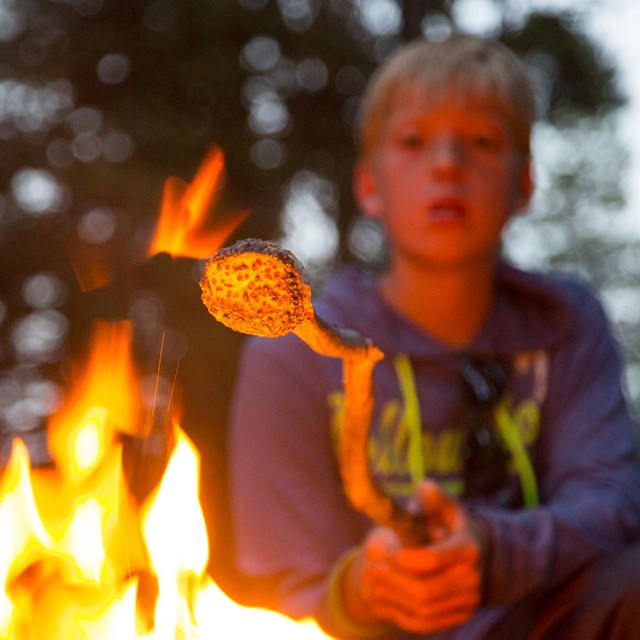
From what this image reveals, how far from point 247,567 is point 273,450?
9.6 inches

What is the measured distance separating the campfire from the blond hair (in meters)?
0.77

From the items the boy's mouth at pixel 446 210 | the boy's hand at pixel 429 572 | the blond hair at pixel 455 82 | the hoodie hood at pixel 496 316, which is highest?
the blond hair at pixel 455 82

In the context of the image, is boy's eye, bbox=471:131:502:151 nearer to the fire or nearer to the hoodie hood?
the hoodie hood

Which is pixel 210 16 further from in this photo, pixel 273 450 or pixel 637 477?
pixel 637 477

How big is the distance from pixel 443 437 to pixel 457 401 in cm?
8

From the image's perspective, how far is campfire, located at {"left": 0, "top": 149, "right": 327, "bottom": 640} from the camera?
3.54 feet

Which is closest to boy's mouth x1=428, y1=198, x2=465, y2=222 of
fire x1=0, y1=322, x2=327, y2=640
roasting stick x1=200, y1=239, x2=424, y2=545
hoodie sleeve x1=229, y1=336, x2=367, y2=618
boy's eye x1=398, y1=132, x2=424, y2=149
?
boy's eye x1=398, y1=132, x2=424, y2=149

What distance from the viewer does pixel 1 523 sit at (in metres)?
1.20

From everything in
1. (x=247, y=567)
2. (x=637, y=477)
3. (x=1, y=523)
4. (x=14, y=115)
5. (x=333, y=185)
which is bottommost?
(x=247, y=567)

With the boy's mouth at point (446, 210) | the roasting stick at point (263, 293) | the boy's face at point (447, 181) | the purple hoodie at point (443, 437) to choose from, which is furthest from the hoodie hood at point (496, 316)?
the roasting stick at point (263, 293)

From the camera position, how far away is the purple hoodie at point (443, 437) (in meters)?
1.63

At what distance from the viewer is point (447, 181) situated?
1796 millimetres

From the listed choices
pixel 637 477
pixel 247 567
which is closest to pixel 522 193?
pixel 637 477

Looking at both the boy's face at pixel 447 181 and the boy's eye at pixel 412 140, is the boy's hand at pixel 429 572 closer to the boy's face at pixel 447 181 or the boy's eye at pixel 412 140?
the boy's face at pixel 447 181
